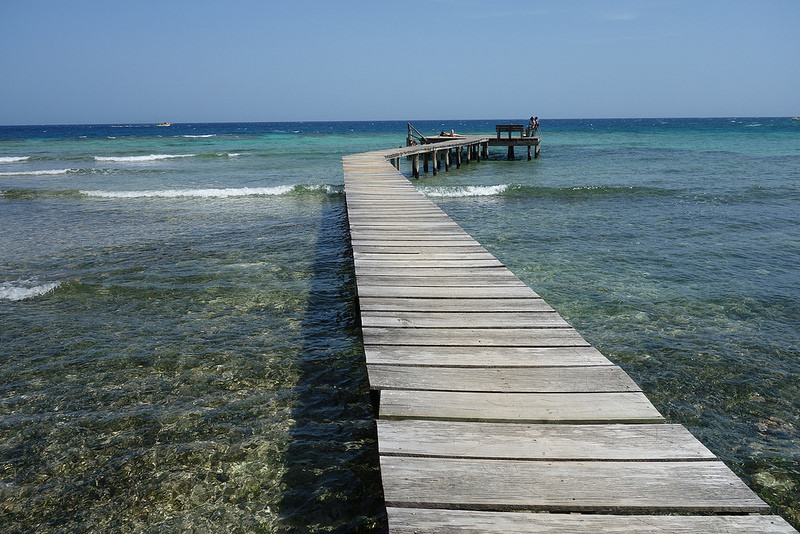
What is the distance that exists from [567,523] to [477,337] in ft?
6.00

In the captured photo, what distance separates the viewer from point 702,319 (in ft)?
20.0

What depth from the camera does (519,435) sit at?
8.64 feet

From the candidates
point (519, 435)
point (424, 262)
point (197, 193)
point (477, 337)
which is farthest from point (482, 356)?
point (197, 193)

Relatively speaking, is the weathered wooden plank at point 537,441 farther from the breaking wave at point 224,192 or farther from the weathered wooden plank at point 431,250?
the breaking wave at point 224,192

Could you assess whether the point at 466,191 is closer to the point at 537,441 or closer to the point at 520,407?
the point at 520,407

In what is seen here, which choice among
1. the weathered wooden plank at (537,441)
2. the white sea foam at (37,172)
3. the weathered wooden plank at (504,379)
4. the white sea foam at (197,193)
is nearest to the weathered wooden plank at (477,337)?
the weathered wooden plank at (504,379)

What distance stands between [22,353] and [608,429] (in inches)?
212

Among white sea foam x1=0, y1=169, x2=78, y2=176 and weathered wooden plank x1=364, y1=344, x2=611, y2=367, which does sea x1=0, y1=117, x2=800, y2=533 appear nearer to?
weathered wooden plank x1=364, y1=344, x2=611, y2=367

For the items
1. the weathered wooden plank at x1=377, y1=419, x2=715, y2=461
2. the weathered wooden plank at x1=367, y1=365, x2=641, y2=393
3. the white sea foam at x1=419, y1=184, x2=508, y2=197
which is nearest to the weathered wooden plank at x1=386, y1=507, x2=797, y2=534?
the weathered wooden plank at x1=377, y1=419, x2=715, y2=461

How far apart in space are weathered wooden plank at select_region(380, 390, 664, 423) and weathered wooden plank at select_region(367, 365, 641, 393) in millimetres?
59

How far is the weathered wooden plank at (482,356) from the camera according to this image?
339cm

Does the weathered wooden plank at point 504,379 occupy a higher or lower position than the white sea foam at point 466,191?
lower

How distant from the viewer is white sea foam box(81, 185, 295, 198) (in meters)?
17.3

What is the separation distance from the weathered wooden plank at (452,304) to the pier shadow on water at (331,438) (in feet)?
2.43
